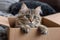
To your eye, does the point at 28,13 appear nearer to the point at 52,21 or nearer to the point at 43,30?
the point at 52,21

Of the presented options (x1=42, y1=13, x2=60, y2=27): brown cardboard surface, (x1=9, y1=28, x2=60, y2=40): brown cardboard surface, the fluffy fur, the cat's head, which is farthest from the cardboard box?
the fluffy fur

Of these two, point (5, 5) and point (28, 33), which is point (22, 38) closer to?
point (28, 33)

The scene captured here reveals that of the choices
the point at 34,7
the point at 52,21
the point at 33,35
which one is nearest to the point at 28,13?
the point at 52,21

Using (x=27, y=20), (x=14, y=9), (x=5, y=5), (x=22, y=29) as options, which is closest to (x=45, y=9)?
(x=14, y=9)

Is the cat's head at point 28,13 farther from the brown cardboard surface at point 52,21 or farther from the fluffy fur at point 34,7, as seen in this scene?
the fluffy fur at point 34,7

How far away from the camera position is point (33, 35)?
94cm

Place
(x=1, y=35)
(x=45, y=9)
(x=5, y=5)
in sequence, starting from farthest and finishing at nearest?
(x=5, y=5) < (x=45, y=9) < (x=1, y=35)

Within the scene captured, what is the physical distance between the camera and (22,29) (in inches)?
35.9

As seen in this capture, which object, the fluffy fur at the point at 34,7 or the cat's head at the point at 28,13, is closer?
the cat's head at the point at 28,13

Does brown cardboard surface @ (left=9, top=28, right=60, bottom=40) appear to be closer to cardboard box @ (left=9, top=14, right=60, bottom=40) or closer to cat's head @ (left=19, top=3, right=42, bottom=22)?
cardboard box @ (left=9, top=14, right=60, bottom=40)

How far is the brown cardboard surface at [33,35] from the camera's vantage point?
2.96 feet

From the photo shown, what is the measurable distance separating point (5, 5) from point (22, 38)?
1.36 metres

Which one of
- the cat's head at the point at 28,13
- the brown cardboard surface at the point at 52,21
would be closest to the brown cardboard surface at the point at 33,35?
the brown cardboard surface at the point at 52,21

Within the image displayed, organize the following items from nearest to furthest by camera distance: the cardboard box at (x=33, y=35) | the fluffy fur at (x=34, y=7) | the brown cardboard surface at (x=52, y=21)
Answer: the cardboard box at (x=33, y=35)
the brown cardboard surface at (x=52, y=21)
the fluffy fur at (x=34, y=7)
